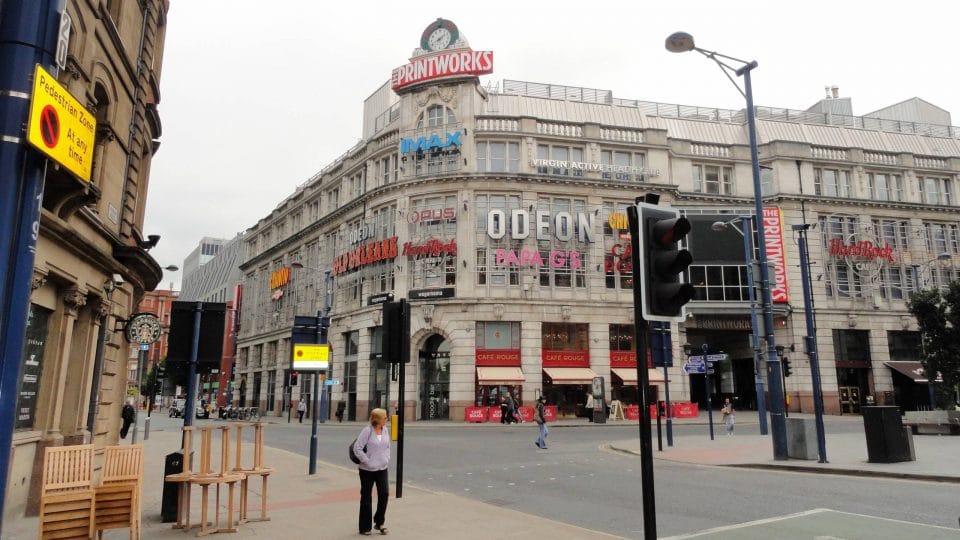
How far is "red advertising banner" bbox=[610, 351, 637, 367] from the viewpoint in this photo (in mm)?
41438

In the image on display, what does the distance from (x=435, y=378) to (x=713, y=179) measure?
26435mm

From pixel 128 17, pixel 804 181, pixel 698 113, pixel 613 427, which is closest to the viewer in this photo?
pixel 128 17

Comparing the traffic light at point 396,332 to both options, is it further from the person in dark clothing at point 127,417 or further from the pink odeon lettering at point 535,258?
the pink odeon lettering at point 535,258

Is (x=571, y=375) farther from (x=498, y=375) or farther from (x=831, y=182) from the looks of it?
(x=831, y=182)

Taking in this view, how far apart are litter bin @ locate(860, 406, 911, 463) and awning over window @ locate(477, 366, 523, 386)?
25.5 metres

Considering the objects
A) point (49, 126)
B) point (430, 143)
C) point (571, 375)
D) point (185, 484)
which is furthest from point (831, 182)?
point (49, 126)

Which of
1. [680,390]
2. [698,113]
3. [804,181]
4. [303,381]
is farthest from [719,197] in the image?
[303,381]

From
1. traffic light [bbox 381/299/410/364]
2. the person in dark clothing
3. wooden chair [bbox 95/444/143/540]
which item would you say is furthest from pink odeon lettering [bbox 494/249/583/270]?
wooden chair [bbox 95/444/143/540]

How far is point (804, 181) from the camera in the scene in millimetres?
47000

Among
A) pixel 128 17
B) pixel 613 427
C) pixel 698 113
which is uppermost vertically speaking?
pixel 698 113

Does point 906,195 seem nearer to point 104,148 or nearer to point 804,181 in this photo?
point 804,181

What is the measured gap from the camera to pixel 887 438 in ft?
46.7

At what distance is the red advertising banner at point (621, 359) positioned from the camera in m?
41.4

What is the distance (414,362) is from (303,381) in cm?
1736
